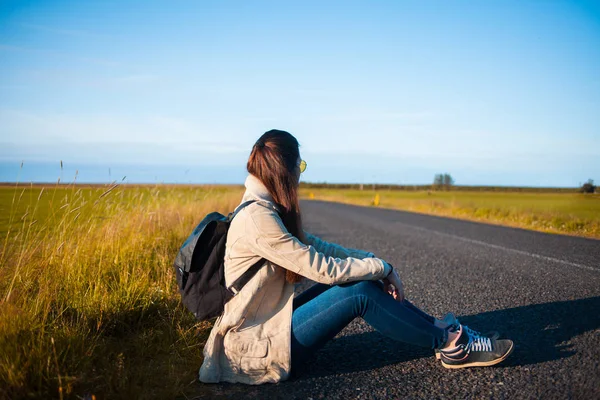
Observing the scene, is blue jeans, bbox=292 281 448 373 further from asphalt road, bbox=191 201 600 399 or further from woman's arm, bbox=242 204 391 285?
asphalt road, bbox=191 201 600 399

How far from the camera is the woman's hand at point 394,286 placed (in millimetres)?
2580

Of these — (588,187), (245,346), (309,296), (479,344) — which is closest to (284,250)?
(245,346)

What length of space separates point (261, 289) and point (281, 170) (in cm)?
68

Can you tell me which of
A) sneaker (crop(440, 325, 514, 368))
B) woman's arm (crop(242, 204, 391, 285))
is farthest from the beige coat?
sneaker (crop(440, 325, 514, 368))

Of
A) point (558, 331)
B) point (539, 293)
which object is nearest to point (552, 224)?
point (539, 293)

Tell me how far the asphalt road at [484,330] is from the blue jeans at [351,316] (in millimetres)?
271

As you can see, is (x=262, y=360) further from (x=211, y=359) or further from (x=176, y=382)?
(x=176, y=382)

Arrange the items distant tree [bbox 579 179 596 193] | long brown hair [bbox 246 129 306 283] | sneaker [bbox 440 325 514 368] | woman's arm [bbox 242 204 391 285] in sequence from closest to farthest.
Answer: woman's arm [bbox 242 204 391 285], long brown hair [bbox 246 129 306 283], sneaker [bbox 440 325 514 368], distant tree [bbox 579 179 596 193]

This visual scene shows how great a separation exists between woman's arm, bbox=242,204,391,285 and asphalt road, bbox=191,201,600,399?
2.29 feet

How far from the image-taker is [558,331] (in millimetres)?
3398

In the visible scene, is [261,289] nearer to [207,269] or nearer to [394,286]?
[207,269]

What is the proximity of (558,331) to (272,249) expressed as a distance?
2.59m

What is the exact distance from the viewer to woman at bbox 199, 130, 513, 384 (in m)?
2.34

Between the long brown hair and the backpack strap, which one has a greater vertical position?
the long brown hair
